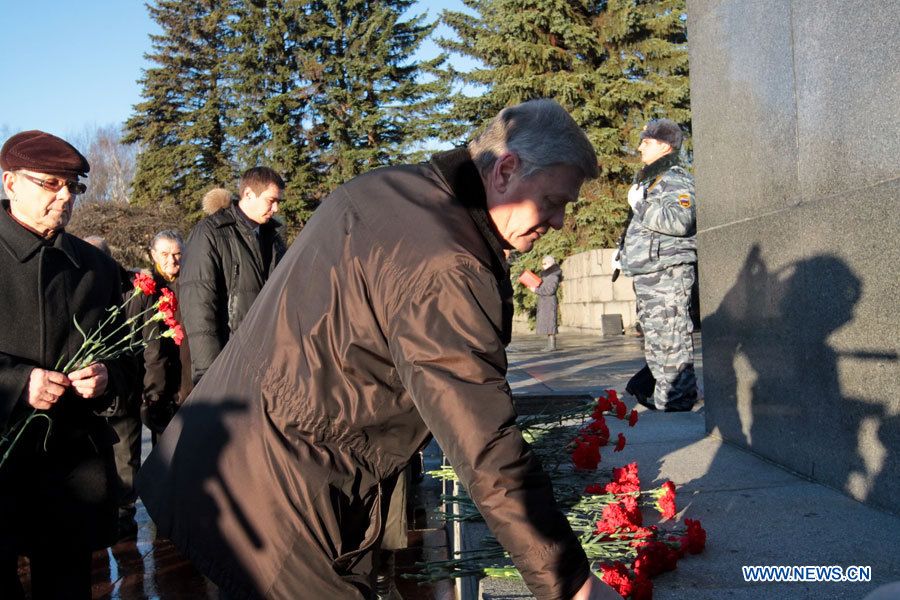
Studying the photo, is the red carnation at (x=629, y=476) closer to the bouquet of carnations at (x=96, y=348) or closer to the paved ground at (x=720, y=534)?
the paved ground at (x=720, y=534)

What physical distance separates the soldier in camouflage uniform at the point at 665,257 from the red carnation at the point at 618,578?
366 cm

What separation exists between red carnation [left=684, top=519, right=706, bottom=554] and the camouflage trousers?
314 cm

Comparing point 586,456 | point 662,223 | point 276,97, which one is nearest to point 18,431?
point 586,456

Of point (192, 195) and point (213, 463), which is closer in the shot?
point (213, 463)

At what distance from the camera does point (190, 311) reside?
501 centimetres

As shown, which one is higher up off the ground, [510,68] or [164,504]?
[510,68]

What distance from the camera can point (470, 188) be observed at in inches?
77.4

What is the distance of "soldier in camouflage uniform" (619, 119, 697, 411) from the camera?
5.99m

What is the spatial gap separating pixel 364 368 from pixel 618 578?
114cm

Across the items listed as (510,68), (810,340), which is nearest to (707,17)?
(810,340)

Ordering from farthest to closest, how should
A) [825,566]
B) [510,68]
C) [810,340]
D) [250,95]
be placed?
1. [250,95]
2. [510,68]
3. [810,340]
4. [825,566]

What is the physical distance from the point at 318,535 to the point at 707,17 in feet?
14.6

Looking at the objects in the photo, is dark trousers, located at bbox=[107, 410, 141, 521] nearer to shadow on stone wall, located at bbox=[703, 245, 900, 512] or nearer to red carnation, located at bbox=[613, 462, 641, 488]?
red carnation, located at bbox=[613, 462, 641, 488]

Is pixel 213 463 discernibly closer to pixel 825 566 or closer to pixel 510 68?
pixel 825 566
